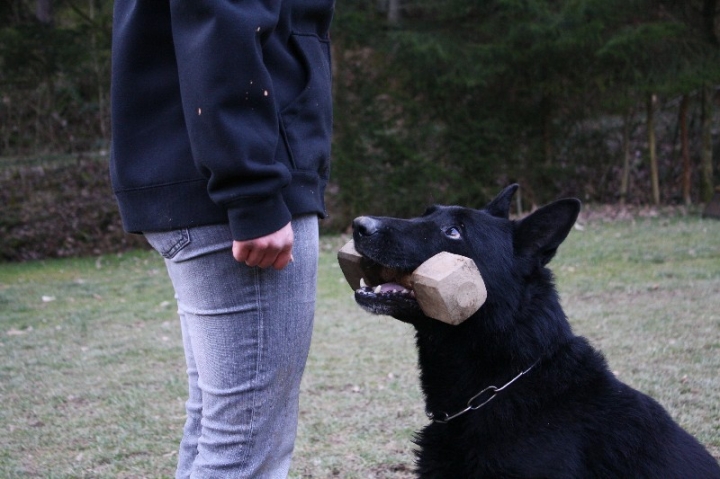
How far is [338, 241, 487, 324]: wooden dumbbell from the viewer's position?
2322mm

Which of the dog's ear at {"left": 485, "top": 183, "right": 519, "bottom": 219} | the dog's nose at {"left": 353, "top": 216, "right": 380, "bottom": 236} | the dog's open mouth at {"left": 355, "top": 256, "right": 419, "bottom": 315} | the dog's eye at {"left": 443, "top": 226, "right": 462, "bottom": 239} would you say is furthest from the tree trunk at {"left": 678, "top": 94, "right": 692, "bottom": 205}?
the dog's nose at {"left": 353, "top": 216, "right": 380, "bottom": 236}

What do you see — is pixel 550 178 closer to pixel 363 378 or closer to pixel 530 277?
pixel 363 378

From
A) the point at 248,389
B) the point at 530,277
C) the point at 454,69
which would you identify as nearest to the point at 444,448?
the point at 530,277

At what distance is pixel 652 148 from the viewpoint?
12.6 m

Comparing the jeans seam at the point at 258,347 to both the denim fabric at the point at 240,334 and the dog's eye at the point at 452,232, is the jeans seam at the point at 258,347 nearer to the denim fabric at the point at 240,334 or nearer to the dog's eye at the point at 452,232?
the denim fabric at the point at 240,334

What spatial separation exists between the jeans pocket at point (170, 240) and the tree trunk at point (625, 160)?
1228 cm

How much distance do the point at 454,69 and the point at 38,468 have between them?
397 inches

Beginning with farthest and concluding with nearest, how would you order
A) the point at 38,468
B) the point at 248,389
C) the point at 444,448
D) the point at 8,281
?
1. the point at 8,281
2. the point at 38,468
3. the point at 444,448
4. the point at 248,389

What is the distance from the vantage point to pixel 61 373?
5.45 meters

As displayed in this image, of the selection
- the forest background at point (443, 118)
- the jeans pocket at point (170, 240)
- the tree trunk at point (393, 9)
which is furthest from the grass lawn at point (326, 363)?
the tree trunk at point (393, 9)

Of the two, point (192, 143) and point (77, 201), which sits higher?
point (192, 143)

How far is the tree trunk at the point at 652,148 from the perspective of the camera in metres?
12.5

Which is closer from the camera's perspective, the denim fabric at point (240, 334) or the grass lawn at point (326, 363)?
the denim fabric at point (240, 334)

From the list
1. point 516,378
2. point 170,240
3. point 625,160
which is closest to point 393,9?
point 625,160
